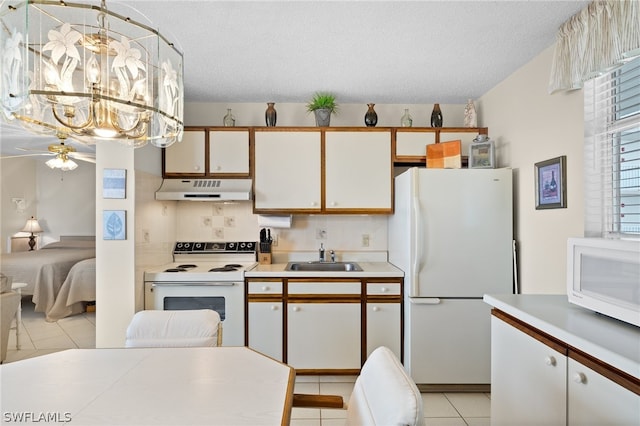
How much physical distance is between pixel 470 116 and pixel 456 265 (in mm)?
1398

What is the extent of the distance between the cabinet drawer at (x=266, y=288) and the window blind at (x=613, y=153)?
2.08 m

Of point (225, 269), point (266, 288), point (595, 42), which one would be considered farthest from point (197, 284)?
point (595, 42)

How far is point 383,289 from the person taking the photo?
2.79 metres

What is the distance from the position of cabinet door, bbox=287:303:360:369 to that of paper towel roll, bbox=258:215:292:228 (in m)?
0.80

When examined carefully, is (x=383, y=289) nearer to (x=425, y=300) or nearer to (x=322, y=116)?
(x=425, y=300)

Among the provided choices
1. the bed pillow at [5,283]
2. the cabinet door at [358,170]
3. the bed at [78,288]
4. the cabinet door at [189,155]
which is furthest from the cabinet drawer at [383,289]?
the bed pillow at [5,283]

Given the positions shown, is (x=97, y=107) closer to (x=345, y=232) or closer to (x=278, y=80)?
(x=278, y=80)

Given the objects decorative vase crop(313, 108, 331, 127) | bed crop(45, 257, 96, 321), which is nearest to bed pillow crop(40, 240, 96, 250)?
bed crop(45, 257, 96, 321)

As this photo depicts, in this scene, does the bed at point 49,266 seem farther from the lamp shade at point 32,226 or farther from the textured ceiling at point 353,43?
the textured ceiling at point 353,43

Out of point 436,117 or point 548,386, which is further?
point 436,117

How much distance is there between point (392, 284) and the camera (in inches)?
110

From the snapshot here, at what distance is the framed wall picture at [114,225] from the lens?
2645mm

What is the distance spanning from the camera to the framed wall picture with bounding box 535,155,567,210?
2.08 metres

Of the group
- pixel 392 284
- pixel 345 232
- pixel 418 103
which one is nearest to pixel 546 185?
pixel 392 284
